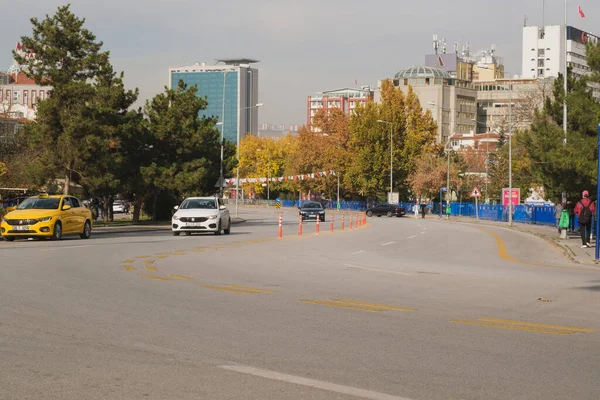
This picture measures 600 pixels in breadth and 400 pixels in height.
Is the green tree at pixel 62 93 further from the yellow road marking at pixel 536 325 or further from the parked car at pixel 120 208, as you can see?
the parked car at pixel 120 208

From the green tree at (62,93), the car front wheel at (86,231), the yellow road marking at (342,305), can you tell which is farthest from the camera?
the green tree at (62,93)

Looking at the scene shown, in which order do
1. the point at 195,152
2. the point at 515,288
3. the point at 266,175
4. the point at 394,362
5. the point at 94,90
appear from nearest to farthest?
the point at 394,362
the point at 515,288
the point at 94,90
the point at 195,152
the point at 266,175

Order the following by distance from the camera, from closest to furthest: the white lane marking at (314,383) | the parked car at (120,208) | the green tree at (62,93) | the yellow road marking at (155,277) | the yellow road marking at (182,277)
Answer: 1. the white lane marking at (314,383)
2. the yellow road marking at (155,277)
3. the yellow road marking at (182,277)
4. the green tree at (62,93)
5. the parked car at (120,208)

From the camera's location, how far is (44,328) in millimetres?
10219

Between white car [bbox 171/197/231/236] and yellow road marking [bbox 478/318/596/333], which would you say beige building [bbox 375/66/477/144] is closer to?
white car [bbox 171/197/231/236]

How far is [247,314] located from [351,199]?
404 feet

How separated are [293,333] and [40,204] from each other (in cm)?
2569

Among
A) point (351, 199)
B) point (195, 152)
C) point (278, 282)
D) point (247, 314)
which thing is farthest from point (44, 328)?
point (351, 199)

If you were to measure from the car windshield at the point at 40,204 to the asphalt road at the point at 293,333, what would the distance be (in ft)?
44.0

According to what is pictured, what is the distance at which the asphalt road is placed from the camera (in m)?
7.29

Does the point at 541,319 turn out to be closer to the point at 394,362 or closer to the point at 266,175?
the point at 394,362

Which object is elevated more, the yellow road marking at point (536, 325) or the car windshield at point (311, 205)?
the car windshield at point (311, 205)

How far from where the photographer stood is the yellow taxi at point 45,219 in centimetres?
3262

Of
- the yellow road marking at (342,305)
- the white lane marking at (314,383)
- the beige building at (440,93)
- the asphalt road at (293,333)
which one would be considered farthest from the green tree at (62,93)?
the beige building at (440,93)
